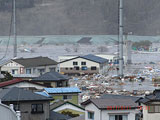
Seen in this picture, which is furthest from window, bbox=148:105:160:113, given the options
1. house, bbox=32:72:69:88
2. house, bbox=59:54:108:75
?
house, bbox=59:54:108:75

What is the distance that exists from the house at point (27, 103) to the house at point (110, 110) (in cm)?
56

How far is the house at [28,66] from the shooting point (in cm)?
1047

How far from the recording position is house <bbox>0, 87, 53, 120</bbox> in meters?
3.91

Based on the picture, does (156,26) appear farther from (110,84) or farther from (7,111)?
(7,111)

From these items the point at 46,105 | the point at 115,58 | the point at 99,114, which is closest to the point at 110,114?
the point at 99,114

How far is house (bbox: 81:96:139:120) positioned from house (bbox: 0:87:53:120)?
1.82 ft

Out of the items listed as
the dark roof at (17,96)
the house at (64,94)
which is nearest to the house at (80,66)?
the house at (64,94)

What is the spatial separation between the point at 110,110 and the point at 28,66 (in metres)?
7.29

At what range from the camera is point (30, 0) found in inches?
2002

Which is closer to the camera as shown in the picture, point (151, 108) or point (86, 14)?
point (151, 108)

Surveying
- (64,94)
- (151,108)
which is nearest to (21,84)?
(64,94)

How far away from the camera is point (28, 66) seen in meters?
10.5

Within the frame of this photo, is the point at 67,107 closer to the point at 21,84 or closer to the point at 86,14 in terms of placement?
the point at 21,84

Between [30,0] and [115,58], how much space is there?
102 ft
